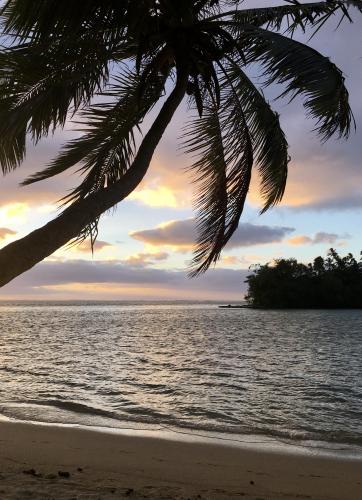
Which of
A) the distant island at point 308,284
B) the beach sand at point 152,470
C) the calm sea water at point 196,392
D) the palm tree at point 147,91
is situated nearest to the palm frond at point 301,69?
the palm tree at point 147,91

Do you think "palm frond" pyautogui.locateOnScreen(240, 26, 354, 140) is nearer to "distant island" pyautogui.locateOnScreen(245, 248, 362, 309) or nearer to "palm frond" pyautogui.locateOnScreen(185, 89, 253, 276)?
"palm frond" pyautogui.locateOnScreen(185, 89, 253, 276)

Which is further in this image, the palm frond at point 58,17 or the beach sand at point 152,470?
the beach sand at point 152,470

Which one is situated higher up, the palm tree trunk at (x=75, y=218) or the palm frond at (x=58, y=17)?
the palm frond at (x=58, y=17)

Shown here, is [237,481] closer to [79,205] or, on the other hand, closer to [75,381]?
[79,205]

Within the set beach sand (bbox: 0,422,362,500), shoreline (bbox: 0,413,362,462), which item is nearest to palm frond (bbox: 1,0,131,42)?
beach sand (bbox: 0,422,362,500)

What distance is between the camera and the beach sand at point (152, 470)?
6574 mm

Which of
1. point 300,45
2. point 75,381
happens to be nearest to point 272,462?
point 300,45

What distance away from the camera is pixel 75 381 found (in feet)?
66.8

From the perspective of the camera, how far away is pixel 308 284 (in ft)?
541

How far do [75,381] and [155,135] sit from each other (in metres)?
16.1

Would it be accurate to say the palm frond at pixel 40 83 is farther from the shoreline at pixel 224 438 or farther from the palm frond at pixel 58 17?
the shoreline at pixel 224 438

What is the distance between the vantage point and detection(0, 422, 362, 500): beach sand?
6.57m

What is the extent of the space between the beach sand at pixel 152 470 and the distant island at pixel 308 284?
155 metres

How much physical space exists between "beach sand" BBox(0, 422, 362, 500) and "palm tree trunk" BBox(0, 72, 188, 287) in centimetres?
287
